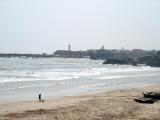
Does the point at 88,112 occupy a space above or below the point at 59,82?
above

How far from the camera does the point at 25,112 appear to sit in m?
20.5

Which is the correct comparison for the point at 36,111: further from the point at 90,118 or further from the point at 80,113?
the point at 90,118

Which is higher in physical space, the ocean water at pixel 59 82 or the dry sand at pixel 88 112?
the dry sand at pixel 88 112

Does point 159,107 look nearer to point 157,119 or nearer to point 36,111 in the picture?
point 157,119

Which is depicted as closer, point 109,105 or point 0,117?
point 0,117

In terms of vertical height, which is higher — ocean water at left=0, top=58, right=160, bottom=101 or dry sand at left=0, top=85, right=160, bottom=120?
dry sand at left=0, top=85, right=160, bottom=120

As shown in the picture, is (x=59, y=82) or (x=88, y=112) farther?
(x=59, y=82)

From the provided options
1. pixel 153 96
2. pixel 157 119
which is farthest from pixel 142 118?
Answer: pixel 153 96

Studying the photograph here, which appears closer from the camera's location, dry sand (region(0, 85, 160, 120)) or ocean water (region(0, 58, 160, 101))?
dry sand (region(0, 85, 160, 120))

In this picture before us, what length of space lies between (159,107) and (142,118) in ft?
14.5

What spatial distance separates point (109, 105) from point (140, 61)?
147756mm

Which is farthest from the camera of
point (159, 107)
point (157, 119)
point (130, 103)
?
point (130, 103)

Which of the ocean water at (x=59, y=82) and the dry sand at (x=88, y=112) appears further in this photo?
the ocean water at (x=59, y=82)

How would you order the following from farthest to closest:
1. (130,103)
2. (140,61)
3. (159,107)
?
(140,61), (130,103), (159,107)
